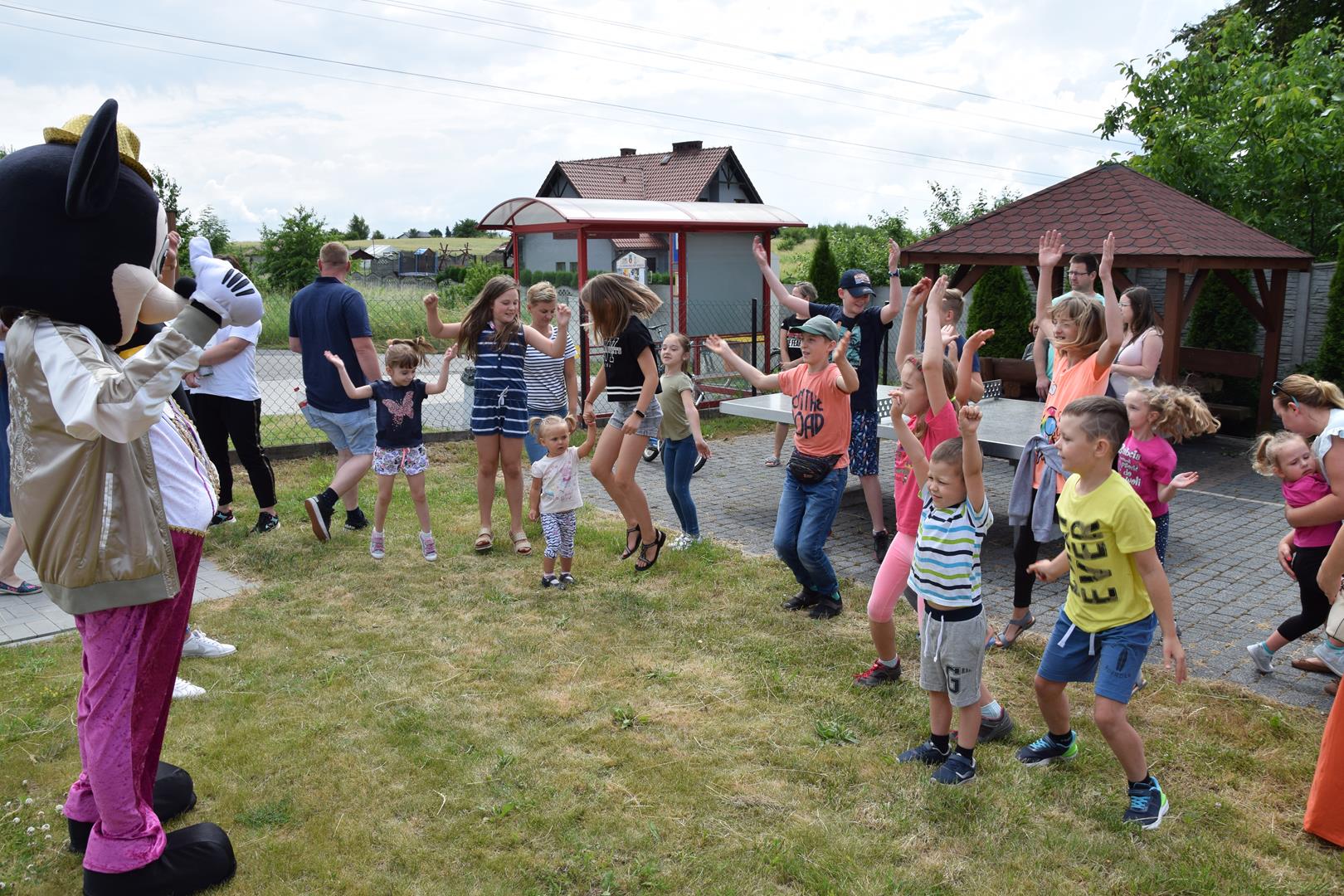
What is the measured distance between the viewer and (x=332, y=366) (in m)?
7.03

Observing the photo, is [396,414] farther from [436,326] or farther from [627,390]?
[627,390]

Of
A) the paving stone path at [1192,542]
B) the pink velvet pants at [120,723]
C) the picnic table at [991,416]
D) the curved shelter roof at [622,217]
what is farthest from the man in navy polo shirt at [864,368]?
the curved shelter roof at [622,217]

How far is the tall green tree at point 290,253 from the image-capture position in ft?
93.0

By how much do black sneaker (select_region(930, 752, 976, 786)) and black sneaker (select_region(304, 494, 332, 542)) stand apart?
484 cm

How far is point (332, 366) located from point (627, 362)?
7.38 feet

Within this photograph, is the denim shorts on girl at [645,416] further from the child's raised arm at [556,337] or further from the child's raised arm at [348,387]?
the child's raised arm at [348,387]

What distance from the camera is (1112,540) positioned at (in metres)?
3.40

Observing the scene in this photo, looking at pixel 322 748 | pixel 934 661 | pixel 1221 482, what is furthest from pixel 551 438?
pixel 1221 482

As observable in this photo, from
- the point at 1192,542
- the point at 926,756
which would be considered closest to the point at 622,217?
the point at 1192,542

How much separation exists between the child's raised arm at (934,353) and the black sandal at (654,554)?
8.91 ft

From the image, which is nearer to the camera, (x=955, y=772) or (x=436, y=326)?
(x=955, y=772)

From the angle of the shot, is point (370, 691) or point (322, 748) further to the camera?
point (370, 691)

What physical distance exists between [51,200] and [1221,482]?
972cm

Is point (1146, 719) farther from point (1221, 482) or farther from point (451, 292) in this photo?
point (451, 292)
